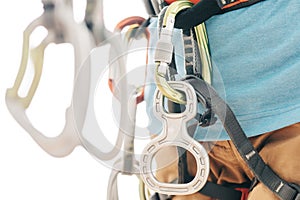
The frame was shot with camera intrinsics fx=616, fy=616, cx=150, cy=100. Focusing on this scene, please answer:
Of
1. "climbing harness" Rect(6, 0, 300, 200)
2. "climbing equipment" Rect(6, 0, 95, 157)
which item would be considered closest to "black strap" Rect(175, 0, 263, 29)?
"climbing harness" Rect(6, 0, 300, 200)

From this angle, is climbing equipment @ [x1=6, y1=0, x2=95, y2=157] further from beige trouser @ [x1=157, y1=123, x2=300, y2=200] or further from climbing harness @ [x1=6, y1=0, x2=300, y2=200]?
beige trouser @ [x1=157, y1=123, x2=300, y2=200]

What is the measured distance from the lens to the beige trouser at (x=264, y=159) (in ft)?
2.34

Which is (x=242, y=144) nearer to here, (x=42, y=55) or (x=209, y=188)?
(x=209, y=188)

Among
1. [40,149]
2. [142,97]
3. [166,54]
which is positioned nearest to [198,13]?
[166,54]

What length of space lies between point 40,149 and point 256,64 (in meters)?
0.37

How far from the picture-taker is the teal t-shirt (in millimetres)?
709

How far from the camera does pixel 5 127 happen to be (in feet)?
3.31

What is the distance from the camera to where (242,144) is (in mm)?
705

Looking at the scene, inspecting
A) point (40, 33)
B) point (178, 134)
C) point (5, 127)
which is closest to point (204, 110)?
point (178, 134)

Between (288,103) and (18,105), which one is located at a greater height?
(18,105)

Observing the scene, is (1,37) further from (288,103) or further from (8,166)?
(288,103)

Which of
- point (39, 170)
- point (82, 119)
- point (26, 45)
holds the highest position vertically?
point (26, 45)

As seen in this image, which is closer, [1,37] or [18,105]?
[18,105]

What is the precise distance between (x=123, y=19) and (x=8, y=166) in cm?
35
